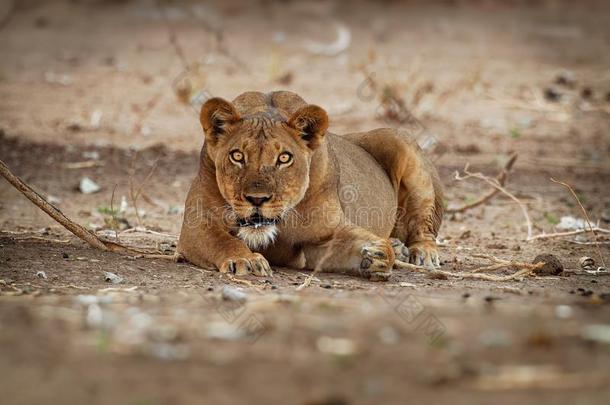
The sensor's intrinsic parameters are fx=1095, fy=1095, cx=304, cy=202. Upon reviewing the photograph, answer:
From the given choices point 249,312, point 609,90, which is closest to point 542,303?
point 249,312

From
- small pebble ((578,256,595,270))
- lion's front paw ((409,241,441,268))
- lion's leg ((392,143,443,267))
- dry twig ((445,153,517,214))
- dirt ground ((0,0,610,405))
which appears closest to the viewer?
dirt ground ((0,0,610,405))

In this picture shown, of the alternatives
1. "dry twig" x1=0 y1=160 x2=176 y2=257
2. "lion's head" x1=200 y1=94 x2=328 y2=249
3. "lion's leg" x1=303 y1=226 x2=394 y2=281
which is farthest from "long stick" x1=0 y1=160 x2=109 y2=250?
"lion's leg" x1=303 y1=226 x2=394 y2=281

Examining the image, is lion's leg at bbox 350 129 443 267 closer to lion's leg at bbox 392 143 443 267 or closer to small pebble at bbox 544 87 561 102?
lion's leg at bbox 392 143 443 267

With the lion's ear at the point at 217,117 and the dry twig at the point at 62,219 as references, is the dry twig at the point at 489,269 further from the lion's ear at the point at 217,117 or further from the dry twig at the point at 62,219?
the dry twig at the point at 62,219

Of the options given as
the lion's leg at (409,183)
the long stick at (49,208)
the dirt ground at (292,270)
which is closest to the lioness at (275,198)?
the dirt ground at (292,270)

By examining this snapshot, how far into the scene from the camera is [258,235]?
6449 millimetres

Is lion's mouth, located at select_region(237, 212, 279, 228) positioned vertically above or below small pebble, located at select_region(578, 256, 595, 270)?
above

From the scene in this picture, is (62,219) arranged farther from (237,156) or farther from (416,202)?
(416,202)

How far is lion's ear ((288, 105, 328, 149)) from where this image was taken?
6426mm

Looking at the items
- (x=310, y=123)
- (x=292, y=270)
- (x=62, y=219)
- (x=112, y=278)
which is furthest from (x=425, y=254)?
(x=62, y=219)

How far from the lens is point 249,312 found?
4531mm

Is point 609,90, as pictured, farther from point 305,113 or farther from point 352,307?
point 352,307

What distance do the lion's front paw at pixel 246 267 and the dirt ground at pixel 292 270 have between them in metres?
0.20

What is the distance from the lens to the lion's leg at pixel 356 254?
21.1 ft
